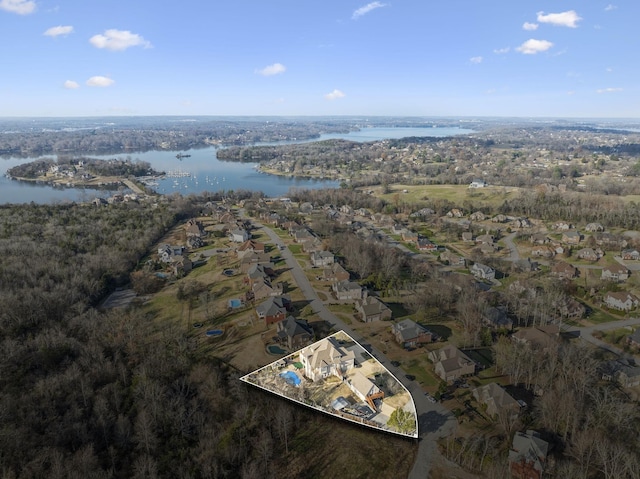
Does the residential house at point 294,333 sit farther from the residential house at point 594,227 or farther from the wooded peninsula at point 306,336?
the residential house at point 594,227

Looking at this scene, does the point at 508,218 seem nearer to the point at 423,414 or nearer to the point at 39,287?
the point at 423,414

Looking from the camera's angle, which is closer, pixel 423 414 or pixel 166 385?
pixel 423 414

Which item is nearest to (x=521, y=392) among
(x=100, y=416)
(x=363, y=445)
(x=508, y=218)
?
(x=363, y=445)

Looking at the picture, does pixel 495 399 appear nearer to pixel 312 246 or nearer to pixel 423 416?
pixel 423 416

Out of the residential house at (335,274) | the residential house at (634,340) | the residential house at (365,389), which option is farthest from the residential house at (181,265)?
the residential house at (634,340)

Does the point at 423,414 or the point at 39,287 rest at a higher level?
the point at 39,287

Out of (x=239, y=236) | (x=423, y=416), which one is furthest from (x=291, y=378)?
(x=239, y=236)

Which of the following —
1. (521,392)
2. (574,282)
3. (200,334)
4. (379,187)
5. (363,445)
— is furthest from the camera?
(379,187)
